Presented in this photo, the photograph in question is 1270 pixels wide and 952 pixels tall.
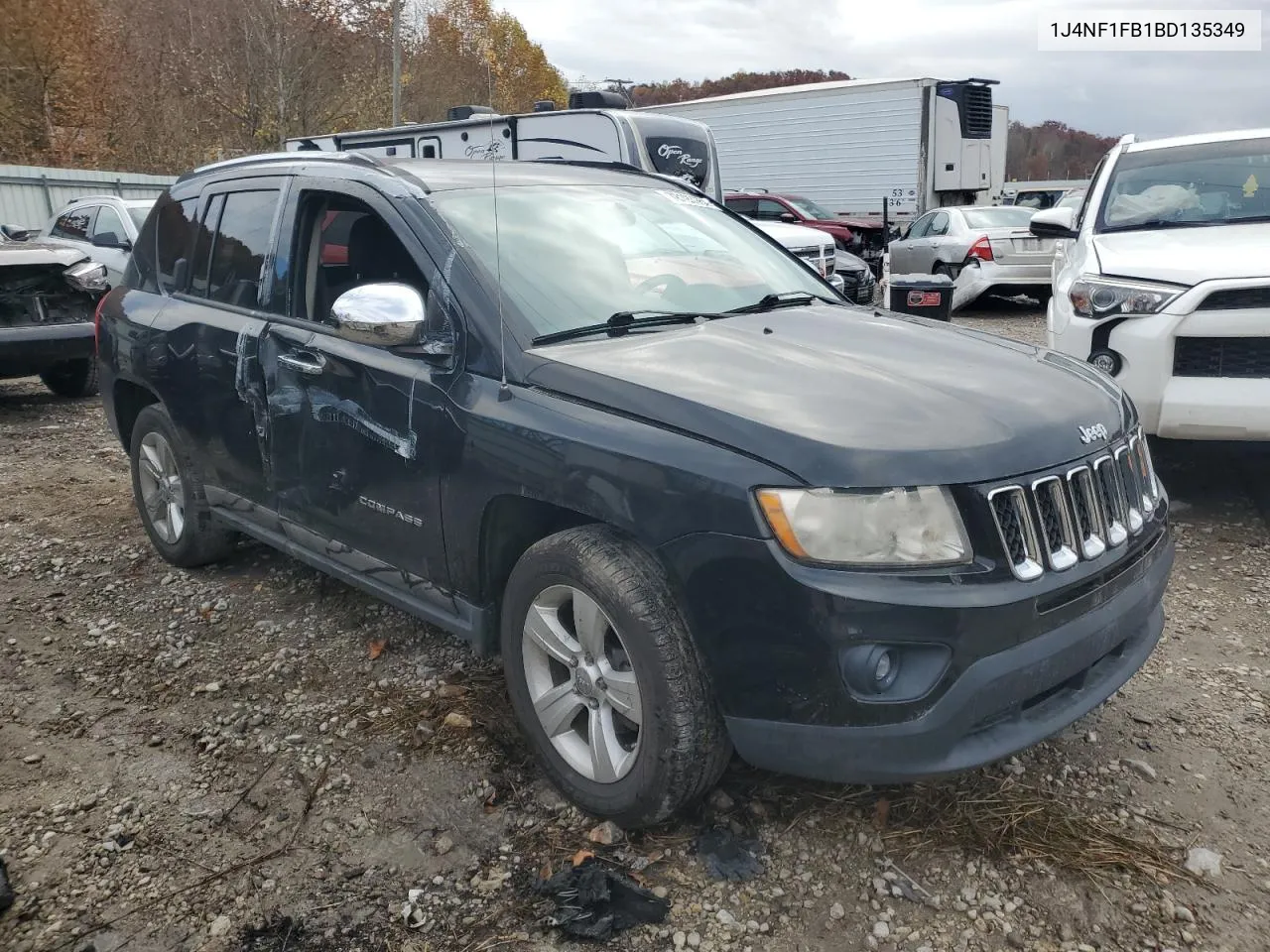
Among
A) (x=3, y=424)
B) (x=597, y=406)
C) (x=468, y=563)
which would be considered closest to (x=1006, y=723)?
(x=597, y=406)

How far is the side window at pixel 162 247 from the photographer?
439 centimetres

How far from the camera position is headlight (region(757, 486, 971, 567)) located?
2.24 m

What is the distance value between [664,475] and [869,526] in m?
0.49

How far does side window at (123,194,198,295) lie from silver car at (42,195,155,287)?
636cm

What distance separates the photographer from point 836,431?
7.68 ft

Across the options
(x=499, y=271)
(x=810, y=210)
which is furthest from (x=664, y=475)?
(x=810, y=210)

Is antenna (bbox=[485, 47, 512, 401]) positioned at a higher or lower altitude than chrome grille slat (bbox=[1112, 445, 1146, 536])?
Result: higher

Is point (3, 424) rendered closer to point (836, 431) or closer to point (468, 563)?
point (468, 563)

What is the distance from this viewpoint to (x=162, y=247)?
4559 millimetres

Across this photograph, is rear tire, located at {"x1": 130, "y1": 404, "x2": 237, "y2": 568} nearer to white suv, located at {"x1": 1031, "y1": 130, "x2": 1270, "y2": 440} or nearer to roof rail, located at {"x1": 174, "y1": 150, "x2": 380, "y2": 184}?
roof rail, located at {"x1": 174, "y1": 150, "x2": 380, "y2": 184}

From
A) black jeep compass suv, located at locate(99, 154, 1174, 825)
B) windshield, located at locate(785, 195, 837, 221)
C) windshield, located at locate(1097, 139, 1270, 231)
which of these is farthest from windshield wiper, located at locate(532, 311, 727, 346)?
windshield, located at locate(785, 195, 837, 221)

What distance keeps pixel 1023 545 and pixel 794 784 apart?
1.02 m

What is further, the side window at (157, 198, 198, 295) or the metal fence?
the metal fence

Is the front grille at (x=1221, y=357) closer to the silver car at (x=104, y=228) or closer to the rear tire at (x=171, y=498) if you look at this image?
the rear tire at (x=171, y=498)
